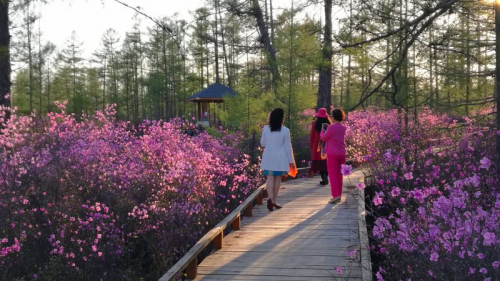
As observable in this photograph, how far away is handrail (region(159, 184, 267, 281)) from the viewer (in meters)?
4.36

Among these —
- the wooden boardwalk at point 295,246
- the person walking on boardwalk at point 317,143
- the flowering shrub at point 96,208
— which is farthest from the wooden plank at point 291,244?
the person walking on boardwalk at point 317,143

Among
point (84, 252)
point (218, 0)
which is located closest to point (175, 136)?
point (84, 252)

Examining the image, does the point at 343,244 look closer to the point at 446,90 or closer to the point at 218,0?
the point at 446,90

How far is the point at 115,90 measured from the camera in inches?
2072

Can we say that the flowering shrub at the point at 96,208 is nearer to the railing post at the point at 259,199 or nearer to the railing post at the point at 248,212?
the railing post at the point at 248,212

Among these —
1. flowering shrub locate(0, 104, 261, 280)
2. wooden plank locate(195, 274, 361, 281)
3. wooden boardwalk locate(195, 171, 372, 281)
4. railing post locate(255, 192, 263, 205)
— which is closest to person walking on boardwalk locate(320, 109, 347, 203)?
wooden boardwalk locate(195, 171, 372, 281)

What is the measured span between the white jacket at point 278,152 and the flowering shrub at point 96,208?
1.23 m

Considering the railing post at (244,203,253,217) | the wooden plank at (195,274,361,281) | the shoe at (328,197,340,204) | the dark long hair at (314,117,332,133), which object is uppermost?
the dark long hair at (314,117,332,133)

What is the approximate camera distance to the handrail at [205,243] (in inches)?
172

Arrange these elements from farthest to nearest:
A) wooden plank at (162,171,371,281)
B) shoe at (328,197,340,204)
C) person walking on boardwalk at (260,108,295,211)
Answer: shoe at (328,197,340,204) < person walking on boardwalk at (260,108,295,211) < wooden plank at (162,171,371,281)

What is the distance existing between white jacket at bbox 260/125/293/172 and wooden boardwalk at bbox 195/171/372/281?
85cm

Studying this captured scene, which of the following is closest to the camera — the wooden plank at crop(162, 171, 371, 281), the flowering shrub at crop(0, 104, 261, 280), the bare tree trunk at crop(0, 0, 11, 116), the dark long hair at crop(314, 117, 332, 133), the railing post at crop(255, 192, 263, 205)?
the wooden plank at crop(162, 171, 371, 281)

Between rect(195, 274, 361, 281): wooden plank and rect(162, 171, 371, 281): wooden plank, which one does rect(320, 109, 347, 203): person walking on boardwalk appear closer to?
rect(162, 171, 371, 281): wooden plank

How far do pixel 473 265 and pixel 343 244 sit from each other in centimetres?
241
